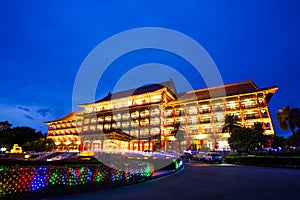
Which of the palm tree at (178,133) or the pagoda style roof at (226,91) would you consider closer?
the palm tree at (178,133)

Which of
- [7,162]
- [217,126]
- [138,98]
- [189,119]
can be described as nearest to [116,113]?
[138,98]

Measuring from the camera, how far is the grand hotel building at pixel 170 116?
1692 inches

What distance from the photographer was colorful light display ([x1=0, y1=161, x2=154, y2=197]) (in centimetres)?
574

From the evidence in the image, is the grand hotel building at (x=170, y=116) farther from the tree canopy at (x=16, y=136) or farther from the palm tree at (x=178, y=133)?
the tree canopy at (x=16, y=136)

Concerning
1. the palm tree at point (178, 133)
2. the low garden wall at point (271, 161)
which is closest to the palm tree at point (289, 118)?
the palm tree at point (178, 133)

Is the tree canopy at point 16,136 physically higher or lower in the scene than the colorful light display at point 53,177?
higher

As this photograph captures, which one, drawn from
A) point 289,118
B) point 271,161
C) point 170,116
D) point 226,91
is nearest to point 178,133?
A: point 170,116

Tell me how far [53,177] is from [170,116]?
45107mm

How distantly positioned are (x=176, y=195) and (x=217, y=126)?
4096cm

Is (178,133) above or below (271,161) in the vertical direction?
above

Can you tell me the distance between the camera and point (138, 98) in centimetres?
5581

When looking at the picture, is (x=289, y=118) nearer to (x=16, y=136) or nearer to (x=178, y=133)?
(x=178, y=133)

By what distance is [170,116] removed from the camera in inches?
1999

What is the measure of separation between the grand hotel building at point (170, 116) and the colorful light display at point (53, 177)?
29006mm
